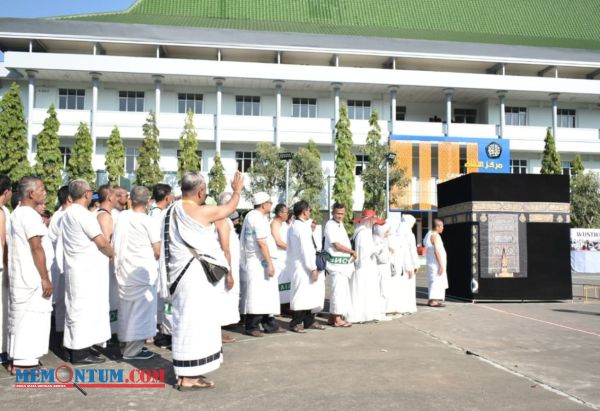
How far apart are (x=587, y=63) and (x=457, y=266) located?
31.0 m

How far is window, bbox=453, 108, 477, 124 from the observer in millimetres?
39219

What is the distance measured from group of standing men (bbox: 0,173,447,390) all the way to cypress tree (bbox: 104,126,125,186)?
23926 mm

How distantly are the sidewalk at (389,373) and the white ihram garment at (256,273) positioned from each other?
0.43m

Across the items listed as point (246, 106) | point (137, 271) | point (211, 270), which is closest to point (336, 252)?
point (137, 271)

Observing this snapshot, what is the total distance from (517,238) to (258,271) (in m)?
6.61

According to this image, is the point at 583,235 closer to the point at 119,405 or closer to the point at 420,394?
the point at 420,394

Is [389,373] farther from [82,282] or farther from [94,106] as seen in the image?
[94,106]

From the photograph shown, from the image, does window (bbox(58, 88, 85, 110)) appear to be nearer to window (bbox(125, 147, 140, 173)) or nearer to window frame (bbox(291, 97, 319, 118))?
window (bbox(125, 147, 140, 173))

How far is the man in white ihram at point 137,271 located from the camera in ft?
19.4

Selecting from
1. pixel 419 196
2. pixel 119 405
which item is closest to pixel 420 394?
pixel 119 405

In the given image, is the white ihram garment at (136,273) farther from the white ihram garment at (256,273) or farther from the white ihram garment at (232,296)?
the white ihram garment at (256,273)

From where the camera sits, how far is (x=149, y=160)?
29.8 metres

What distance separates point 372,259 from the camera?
8859 mm

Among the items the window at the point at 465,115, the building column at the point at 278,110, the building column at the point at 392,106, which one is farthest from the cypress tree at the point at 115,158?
the window at the point at 465,115
